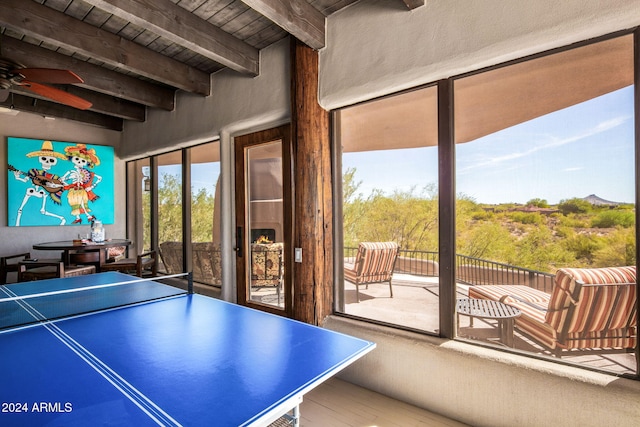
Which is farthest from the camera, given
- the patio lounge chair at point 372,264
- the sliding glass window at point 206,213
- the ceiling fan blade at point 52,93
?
the sliding glass window at point 206,213

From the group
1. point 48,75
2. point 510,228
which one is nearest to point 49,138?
point 48,75

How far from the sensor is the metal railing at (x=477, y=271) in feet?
6.40

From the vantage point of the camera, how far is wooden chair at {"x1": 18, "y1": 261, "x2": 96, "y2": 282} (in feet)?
10.6

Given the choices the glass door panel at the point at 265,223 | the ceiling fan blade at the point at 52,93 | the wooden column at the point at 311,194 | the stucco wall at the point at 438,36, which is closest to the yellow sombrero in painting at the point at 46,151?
the ceiling fan blade at the point at 52,93

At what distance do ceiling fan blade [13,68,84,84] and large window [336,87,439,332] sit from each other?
2042mm

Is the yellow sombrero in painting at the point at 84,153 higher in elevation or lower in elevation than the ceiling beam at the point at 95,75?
lower

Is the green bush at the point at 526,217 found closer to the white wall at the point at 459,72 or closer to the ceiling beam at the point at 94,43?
the white wall at the point at 459,72

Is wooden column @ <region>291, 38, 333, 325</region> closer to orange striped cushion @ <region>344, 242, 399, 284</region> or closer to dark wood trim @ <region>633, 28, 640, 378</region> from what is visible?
orange striped cushion @ <region>344, 242, 399, 284</region>

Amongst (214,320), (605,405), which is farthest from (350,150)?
(605,405)

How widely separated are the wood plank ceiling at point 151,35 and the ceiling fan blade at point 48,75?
0.36 feet

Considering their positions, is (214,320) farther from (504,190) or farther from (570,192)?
(570,192)

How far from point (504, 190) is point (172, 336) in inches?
77.9

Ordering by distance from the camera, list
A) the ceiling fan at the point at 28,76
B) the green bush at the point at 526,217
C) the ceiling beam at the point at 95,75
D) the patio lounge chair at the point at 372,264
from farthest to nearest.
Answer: the ceiling beam at the point at 95,75, the patio lounge chair at the point at 372,264, the ceiling fan at the point at 28,76, the green bush at the point at 526,217

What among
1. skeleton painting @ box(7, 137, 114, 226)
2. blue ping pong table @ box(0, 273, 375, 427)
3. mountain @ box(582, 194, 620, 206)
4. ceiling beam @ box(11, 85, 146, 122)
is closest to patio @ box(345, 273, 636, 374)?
mountain @ box(582, 194, 620, 206)
